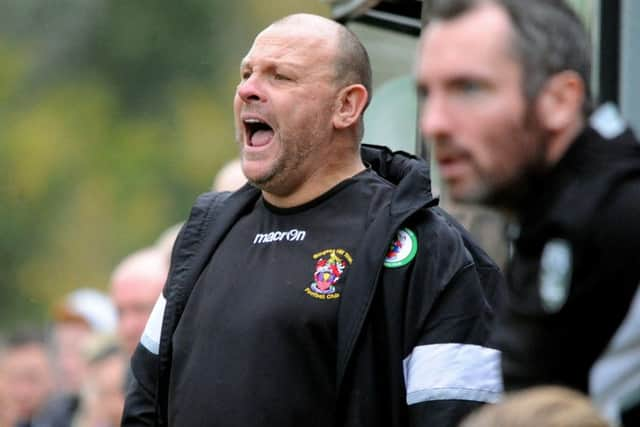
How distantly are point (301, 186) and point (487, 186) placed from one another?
2212mm

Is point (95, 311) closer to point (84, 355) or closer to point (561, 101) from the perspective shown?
point (84, 355)

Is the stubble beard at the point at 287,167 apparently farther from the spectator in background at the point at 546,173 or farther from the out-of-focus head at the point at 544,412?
the out-of-focus head at the point at 544,412

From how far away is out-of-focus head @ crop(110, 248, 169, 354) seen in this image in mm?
8562

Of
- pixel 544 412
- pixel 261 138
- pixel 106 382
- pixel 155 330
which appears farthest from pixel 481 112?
pixel 106 382

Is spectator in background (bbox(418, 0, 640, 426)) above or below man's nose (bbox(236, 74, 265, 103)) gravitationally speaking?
above

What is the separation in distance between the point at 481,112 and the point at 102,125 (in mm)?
24164

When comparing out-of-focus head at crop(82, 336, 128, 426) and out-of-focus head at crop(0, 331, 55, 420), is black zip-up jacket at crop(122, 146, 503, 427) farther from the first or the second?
out-of-focus head at crop(0, 331, 55, 420)

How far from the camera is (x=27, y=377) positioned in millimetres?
12172

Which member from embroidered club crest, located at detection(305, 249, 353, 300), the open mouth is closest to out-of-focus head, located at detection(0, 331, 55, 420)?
the open mouth

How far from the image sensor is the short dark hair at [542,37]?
164 inches

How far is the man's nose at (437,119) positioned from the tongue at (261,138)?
6.96 ft

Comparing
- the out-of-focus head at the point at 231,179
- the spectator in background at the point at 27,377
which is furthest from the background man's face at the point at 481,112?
the spectator in background at the point at 27,377

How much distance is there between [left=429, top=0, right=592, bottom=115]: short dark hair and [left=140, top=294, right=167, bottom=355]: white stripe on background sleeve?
7.76 feet

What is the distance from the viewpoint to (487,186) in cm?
417
